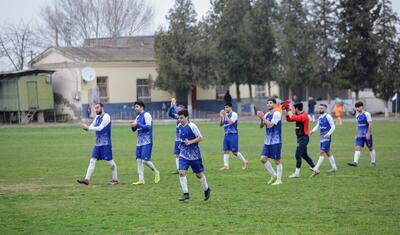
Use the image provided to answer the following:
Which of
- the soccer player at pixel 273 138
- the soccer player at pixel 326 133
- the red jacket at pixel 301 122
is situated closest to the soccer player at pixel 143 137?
the soccer player at pixel 273 138

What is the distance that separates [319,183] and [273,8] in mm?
48554

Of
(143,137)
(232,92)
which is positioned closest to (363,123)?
(143,137)

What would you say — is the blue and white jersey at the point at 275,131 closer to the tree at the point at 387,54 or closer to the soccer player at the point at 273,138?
the soccer player at the point at 273,138

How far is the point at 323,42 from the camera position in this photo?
59125mm

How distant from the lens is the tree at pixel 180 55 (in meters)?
60.8

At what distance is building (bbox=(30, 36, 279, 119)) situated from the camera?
198 ft

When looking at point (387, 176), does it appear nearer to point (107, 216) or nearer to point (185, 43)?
point (107, 216)

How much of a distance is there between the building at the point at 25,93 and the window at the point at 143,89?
9.40 m

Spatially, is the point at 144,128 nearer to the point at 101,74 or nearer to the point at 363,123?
the point at 363,123

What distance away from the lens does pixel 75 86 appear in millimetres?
60406

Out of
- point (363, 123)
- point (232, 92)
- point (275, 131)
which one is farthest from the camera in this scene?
point (232, 92)

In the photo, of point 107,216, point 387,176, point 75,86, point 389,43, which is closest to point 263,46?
point 389,43

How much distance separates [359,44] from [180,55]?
49.8 ft

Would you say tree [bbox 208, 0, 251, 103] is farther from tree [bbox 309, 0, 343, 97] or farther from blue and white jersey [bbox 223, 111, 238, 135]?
blue and white jersey [bbox 223, 111, 238, 135]
